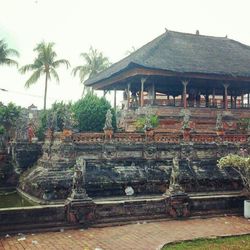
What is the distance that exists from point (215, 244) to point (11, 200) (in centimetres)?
1024

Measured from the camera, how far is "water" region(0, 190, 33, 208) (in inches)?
578

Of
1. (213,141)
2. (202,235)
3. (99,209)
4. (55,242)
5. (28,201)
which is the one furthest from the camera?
(213,141)

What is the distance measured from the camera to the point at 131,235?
9.66 m

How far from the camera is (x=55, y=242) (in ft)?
29.0

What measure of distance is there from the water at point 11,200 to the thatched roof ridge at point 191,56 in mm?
10715

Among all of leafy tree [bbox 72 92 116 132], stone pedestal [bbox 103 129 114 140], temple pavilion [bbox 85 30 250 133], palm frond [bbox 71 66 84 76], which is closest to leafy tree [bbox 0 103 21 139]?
leafy tree [bbox 72 92 116 132]

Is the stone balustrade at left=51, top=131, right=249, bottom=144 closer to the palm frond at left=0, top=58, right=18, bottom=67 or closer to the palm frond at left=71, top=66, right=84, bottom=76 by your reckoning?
the palm frond at left=0, top=58, right=18, bottom=67

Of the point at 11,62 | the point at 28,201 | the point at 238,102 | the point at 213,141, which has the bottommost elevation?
the point at 28,201

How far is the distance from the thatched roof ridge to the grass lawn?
1443cm

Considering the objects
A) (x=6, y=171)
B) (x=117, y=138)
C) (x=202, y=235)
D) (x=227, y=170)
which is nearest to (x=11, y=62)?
(x=6, y=171)

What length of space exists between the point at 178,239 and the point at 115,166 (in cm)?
720

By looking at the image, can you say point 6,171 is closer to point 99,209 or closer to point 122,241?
point 99,209

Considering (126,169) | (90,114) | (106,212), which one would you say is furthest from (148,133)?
(106,212)

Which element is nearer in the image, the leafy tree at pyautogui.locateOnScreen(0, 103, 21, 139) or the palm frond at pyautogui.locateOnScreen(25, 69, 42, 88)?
the leafy tree at pyautogui.locateOnScreen(0, 103, 21, 139)
